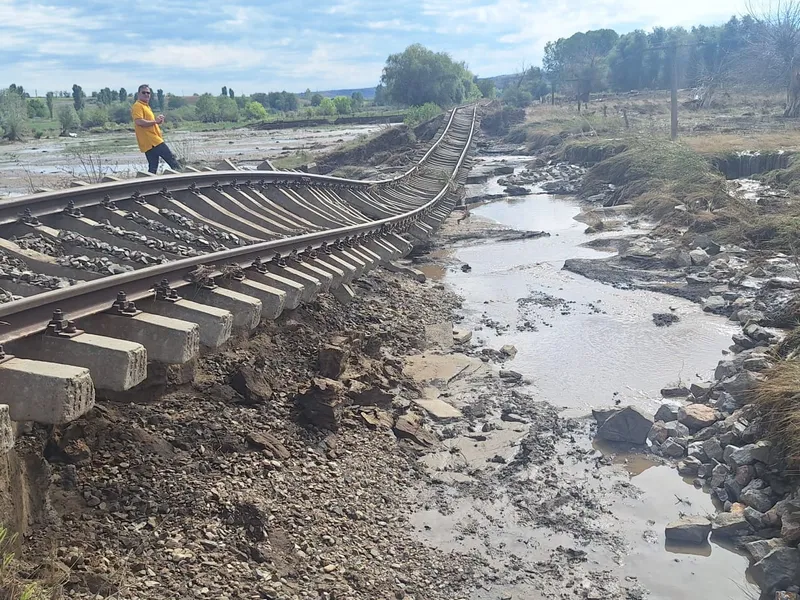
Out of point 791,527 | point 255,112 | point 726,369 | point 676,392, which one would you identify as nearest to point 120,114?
point 255,112

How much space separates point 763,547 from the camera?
491 cm

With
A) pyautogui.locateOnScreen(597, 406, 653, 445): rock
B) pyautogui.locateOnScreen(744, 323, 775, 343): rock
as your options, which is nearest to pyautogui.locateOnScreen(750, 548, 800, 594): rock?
pyautogui.locateOnScreen(597, 406, 653, 445): rock

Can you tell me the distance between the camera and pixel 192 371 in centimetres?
533

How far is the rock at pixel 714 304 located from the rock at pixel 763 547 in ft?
20.9

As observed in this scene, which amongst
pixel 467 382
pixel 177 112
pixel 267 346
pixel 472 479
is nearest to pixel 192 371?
pixel 267 346

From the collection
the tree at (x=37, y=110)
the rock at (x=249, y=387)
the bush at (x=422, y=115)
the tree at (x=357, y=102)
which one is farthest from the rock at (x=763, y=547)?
the tree at (x=37, y=110)

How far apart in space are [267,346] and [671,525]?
3519 millimetres

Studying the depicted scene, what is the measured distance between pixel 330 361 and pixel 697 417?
11.1ft

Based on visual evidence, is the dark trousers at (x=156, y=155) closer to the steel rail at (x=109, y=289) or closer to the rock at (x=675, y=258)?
the steel rail at (x=109, y=289)

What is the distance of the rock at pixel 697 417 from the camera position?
22.1ft

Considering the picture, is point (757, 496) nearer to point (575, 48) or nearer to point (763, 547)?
point (763, 547)

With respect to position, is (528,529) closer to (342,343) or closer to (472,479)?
(472,479)

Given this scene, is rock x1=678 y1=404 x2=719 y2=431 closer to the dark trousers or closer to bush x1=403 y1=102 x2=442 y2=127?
the dark trousers

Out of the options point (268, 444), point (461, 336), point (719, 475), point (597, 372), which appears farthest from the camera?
point (461, 336)
